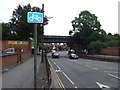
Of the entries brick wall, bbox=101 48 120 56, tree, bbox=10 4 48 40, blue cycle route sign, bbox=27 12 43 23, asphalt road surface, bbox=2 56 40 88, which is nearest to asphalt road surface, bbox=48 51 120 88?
asphalt road surface, bbox=2 56 40 88

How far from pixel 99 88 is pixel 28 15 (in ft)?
20.7

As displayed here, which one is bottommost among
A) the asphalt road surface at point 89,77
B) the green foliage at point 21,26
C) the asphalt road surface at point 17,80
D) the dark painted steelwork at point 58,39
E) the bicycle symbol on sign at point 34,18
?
the asphalt road surface at point 89,77

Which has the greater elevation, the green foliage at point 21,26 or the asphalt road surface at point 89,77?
the green foliage at point 21,26

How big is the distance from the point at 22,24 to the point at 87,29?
77.5 feet

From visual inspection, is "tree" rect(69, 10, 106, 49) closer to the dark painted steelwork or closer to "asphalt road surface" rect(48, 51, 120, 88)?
the dark painted steelwork

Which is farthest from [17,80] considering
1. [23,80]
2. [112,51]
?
[112,51]

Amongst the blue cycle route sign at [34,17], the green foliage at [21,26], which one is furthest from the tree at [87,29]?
the blue cycle route sign at [34,17]

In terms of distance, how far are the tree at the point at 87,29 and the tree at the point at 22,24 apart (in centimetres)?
1471

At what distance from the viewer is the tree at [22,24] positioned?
56197mm

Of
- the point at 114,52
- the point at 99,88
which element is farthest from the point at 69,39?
the point at 99,88

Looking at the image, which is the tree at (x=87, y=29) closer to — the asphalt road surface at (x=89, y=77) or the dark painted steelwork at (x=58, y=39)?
the dark painted steelwork at (x=58, y=39)

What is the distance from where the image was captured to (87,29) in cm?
6600

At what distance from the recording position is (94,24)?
67062 millimetres

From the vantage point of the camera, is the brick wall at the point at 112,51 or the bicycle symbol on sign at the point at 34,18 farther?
the brick wall at the point at 112,51
